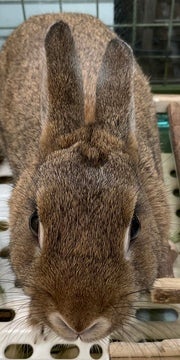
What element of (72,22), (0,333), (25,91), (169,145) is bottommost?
(0,333)

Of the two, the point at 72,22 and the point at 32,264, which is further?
the point at 72,22

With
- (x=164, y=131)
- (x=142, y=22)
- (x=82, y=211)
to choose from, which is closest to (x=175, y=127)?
(x=164, y=131)

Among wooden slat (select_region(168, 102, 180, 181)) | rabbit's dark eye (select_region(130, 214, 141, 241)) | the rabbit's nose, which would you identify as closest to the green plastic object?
wooden slat (select_region(168, 102, 180, 181))

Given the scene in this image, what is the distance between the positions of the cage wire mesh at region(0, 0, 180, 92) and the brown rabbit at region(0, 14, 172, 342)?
834 mm

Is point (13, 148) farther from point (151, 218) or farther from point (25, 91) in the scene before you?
point (151, 218)

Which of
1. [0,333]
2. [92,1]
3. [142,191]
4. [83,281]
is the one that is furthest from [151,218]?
[92,1]

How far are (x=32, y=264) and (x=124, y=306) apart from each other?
0.35 meters

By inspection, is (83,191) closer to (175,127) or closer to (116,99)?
Answer: (116,99)

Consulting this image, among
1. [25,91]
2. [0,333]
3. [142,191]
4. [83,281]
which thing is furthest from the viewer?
[25,91]

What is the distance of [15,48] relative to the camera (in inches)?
143

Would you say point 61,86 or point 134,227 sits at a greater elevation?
point 61,86

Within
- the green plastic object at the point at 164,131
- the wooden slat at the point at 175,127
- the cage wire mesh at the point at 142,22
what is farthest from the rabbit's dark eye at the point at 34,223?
the cage wire mesh at the point at 142,22

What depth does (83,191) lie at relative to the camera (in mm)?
2037

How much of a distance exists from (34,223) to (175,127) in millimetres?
1903
